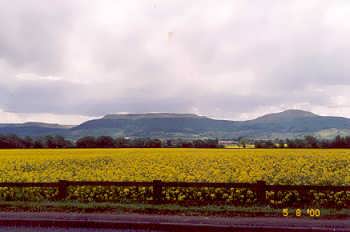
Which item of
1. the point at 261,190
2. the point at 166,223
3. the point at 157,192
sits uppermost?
the point at 261,190

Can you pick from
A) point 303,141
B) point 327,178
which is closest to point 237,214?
point 327,178

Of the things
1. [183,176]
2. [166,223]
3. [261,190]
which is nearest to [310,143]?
[183,176]

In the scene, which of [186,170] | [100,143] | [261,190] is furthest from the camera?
[100,143]

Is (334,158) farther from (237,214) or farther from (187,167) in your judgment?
(237,214)

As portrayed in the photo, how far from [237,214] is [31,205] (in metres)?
6.07

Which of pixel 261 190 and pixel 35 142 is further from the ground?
pixel 35 142

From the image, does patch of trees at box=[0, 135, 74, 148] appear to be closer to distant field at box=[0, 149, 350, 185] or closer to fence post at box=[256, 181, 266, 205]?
distant field at box=[0, 149, 350, 185]

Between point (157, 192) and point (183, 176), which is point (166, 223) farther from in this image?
point (183, 176)

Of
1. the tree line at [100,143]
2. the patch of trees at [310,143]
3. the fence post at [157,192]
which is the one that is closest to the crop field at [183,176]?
the fence post at [157,192]

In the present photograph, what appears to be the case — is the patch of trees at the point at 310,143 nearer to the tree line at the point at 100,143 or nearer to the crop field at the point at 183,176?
the tree line at the point at 100,143

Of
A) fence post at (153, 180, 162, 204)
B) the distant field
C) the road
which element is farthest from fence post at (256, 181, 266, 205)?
the distant field

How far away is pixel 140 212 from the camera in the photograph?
14258 millimetres

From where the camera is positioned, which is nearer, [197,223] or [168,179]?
[197,223]

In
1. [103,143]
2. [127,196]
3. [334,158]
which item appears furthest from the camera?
[103,143]
